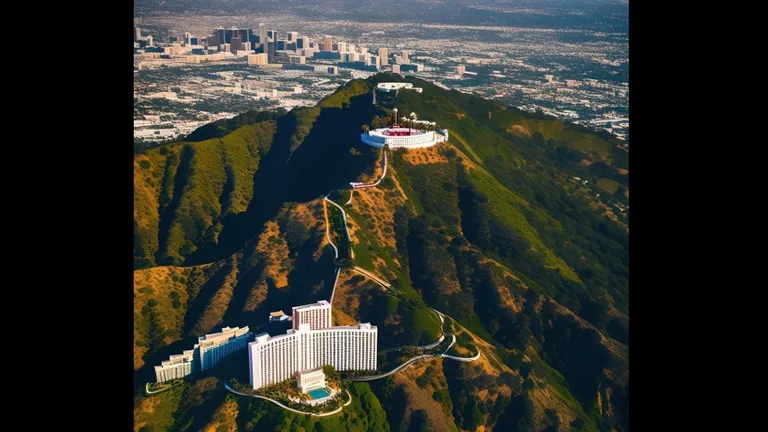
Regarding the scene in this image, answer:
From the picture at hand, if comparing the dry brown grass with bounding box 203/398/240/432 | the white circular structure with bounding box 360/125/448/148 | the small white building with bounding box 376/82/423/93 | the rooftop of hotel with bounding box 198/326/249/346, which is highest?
the small white building with bounding box 376/82/423/93

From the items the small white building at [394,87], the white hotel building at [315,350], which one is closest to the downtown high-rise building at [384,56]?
the small white building at [394,87]

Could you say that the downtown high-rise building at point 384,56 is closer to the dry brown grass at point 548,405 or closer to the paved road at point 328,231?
the paved road at point 328,231

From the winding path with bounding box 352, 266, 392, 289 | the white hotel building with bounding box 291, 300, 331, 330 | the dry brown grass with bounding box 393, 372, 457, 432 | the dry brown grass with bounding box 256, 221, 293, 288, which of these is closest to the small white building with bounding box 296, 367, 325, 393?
the white hotel building with bounding box 291, 300, 331, 330

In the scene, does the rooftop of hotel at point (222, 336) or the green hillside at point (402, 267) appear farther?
the rooftop of hotel at point (222, 336)

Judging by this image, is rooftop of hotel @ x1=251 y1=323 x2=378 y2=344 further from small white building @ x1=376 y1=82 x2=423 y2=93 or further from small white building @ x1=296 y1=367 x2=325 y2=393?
small white building @ x1=376 y1=82 x2=423 y2=93

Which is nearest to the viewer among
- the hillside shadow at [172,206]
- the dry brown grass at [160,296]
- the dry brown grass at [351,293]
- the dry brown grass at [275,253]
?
the dry brown grass at [351,293]

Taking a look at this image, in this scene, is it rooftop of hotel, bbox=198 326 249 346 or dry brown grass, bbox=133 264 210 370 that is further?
dry brown grass, bbox=133 264 210 370

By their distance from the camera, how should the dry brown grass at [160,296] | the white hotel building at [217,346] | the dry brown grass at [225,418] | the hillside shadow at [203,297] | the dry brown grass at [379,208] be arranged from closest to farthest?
1. the dry brown grass at [225,418]
2. the white hotel building at [217,346]
3. the dry brown grass at [160,296]
4. the hillside shadow at [203,297]
5. the dry brown grass at [379,208]
